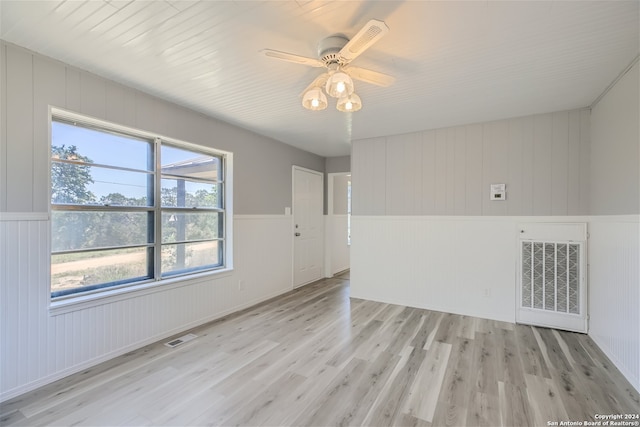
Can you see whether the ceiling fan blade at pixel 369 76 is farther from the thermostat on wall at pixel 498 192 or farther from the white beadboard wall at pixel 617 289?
the thermostat on wall at pixel 498 192

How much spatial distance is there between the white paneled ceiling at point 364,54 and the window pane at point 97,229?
1.23 m

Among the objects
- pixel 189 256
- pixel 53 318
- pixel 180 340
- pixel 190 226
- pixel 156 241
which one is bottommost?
pixel 180 340

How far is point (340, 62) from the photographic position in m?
1.93

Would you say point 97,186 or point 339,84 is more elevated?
point 339,84

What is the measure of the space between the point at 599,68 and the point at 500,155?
133 centimetres

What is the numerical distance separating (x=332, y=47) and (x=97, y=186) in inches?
92.3

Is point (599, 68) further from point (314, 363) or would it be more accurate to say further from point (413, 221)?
point (314, 363)

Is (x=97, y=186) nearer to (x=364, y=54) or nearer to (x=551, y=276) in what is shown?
(x=364, y=54)

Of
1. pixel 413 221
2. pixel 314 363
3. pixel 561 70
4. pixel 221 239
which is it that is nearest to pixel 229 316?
pixel 221 239

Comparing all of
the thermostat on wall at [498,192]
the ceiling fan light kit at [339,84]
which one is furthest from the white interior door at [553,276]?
the ceiling fan light kit at [339,84]

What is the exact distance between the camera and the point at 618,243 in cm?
243

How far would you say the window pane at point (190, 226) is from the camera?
317 centimetres

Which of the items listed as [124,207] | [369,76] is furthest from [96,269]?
[369,76]

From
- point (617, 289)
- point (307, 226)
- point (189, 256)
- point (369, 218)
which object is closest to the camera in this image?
point (617, 289)
